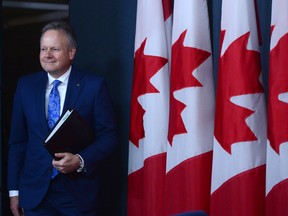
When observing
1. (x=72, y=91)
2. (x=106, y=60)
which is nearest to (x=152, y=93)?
(x=72, y=91)

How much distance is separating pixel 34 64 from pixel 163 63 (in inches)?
42.0

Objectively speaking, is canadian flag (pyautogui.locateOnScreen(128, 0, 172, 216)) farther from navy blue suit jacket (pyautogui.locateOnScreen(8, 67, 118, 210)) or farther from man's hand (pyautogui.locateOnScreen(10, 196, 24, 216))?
man's hand (pyautogui.locateOnScreen(10, 196, 24, 216))

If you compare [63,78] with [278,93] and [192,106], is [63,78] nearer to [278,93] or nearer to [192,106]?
[192,106]

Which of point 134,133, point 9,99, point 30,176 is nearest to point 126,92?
point 134,133

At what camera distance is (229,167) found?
3.25m

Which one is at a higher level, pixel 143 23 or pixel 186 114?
pixel 143 23

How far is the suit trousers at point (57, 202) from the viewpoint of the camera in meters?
3.37

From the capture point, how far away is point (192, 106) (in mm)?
3393

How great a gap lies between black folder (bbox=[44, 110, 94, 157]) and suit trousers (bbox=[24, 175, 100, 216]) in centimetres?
20

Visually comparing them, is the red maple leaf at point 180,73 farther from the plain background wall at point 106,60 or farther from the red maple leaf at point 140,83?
the plain background wall at point 106,60

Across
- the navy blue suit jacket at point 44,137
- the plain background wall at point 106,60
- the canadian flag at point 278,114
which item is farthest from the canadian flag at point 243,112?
the plain background wall at point 106,60

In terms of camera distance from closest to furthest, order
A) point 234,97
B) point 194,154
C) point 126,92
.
Result: point 234,97 < point 194,154 < point 126,92

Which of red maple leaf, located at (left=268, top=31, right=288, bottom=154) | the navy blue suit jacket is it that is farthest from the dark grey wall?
red maple leaf, located at (left=268, top=31, right=288, bottom=154)

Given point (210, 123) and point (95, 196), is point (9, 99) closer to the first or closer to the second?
point (95, 196)
